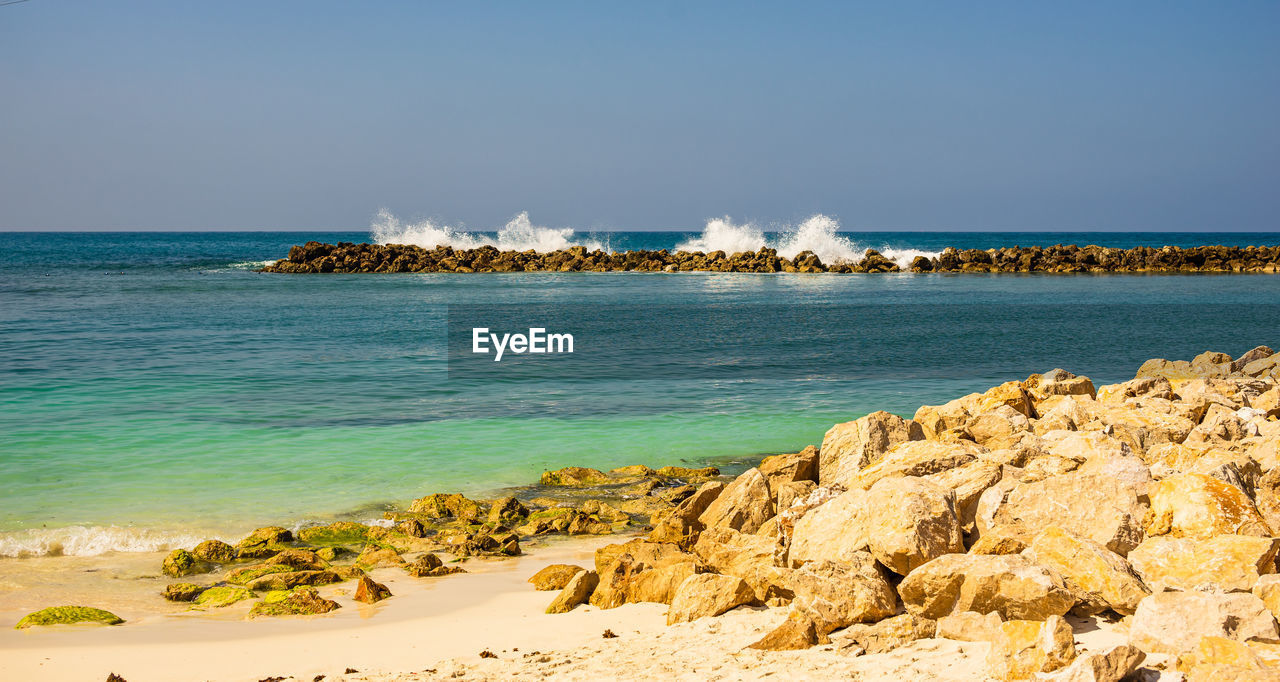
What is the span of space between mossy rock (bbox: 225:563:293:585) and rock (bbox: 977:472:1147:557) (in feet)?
15.3

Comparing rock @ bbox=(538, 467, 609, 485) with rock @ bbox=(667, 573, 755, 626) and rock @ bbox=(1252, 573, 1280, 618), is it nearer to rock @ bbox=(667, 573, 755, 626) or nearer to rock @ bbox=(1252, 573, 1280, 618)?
rock @ bbox=(667, 573, 755, 626)

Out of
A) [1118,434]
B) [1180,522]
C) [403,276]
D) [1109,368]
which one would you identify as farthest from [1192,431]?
[403,276]

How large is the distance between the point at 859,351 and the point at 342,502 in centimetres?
1365

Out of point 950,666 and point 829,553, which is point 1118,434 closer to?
point 829,553

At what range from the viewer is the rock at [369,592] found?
5949mm

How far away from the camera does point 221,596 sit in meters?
6.07

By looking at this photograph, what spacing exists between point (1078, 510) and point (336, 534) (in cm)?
570

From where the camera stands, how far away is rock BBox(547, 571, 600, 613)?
5555 mm

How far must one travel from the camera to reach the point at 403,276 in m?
48.0

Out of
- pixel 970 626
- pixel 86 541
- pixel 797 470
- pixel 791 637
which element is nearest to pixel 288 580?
pixel 86 541

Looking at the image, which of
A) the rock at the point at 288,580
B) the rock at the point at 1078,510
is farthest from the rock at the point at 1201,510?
the rock at the point at 288,580

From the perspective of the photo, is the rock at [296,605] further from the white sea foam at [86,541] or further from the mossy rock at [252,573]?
the white sea foam at [86,541]

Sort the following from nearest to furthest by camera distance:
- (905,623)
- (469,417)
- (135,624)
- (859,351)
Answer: (905,623) < (135,624) < (469,417) < (859,351)

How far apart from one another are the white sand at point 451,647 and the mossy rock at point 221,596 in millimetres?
155
